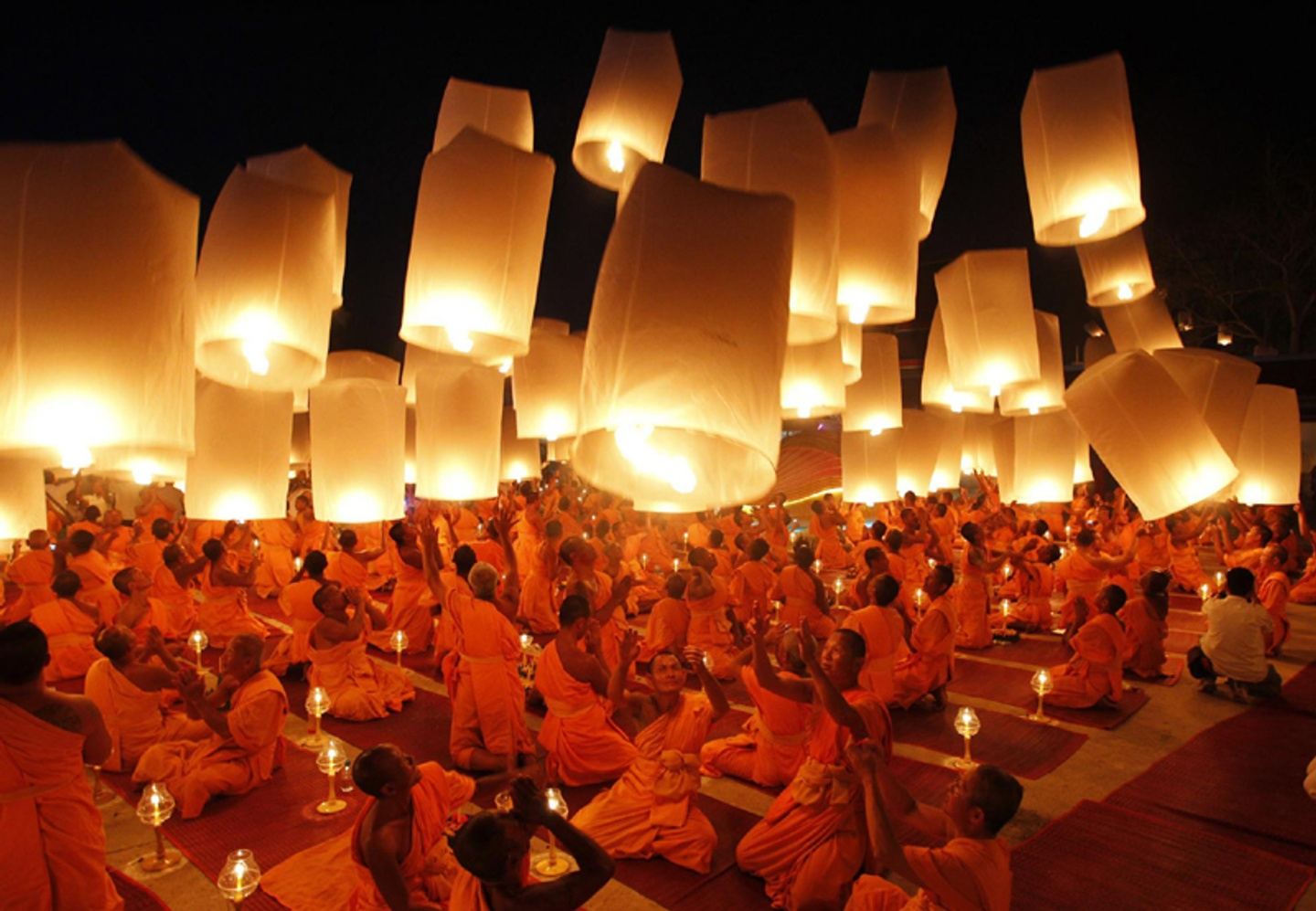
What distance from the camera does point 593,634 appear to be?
641 centimetres

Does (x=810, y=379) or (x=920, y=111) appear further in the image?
(x=920, y=111)

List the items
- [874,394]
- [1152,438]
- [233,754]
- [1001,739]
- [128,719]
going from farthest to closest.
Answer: [1001,739]
[128,719]
[233,754]
[874,394]
[1152,438]

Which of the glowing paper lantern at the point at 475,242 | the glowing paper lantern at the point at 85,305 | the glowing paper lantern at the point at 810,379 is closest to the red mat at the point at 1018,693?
the glowing paper lantern at the point at 810,379

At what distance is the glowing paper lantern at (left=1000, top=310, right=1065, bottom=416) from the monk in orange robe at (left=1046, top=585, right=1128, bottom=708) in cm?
284

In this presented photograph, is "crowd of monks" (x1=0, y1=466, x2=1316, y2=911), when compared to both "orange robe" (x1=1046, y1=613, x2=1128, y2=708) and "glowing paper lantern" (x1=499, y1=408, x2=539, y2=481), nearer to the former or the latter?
"orange robe" (x1=1046, y1=613, x2=1128, y2=708)

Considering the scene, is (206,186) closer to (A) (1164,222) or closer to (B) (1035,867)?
(B) (1035,867)

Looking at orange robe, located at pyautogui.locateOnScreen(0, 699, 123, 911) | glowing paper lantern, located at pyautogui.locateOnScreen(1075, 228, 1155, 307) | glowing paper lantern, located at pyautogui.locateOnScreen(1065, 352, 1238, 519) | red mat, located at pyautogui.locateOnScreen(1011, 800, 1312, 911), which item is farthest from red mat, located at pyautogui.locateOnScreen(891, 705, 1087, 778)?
orange robe, located at pyautogui.locateOnScreen(0, 699, 123, 911)

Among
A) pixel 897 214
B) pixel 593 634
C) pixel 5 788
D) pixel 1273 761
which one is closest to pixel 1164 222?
pixel 1273 761

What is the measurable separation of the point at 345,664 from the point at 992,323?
5774 mm

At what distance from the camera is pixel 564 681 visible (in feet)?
17.4

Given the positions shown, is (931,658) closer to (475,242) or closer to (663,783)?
(663,783)

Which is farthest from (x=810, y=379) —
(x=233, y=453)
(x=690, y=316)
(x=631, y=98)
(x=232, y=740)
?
(x=232, y=740)

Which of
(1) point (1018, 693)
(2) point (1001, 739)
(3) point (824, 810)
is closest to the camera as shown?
(3) point (824, 810)

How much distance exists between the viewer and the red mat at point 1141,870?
3.90 m
